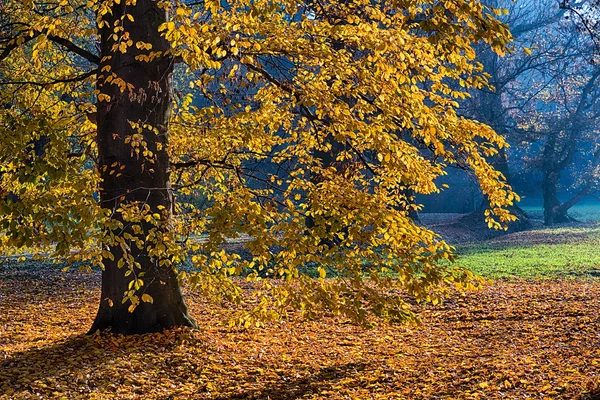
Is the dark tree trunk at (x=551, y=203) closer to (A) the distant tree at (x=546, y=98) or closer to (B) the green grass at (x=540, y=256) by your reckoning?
(A) the distant tree at (x=546, y=98)

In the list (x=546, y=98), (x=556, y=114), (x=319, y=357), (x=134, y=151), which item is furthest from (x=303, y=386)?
(x=556, y=114)

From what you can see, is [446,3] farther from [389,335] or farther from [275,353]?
[389,335]

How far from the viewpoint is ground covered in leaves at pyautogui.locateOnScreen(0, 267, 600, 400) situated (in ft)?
20.4

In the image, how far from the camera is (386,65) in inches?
234

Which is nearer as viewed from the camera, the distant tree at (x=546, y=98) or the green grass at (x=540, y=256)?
the green grass at (x=540, y=256)

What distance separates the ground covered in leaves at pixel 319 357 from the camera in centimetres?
623

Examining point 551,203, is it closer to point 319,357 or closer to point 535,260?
point 535,260

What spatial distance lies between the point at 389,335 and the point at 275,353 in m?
1.99

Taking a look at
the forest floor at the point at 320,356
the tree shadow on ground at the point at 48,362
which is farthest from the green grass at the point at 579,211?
the tree shadow on ground at the point at 48,362

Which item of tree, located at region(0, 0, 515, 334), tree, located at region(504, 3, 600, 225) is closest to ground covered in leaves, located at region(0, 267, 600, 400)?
tree, located at region(0, 0, 515, 334)

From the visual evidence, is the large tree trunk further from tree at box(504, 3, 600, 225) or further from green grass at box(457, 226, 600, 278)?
tree at box(504, 3, 600, 225)

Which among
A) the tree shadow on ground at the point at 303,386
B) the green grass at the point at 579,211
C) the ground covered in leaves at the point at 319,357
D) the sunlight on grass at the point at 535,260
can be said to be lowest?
the tree shadow on ground at the point at 303,386

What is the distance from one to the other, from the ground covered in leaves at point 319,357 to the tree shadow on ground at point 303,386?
0.01m

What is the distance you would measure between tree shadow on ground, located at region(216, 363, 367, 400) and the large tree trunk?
6.06ft
